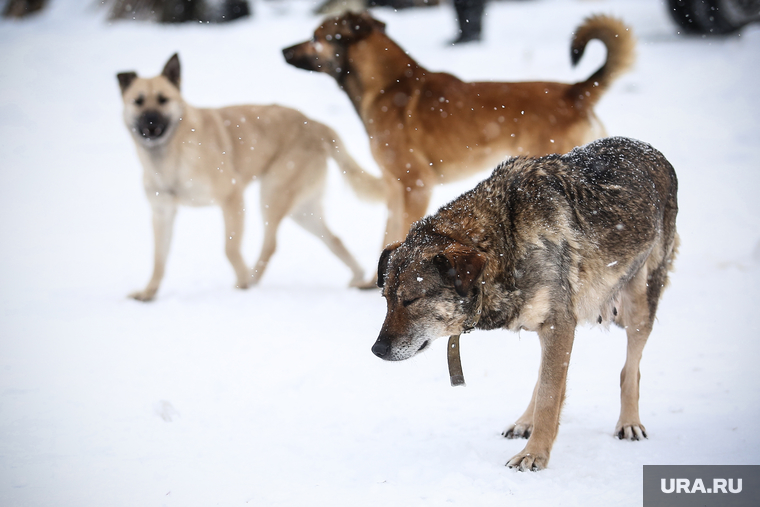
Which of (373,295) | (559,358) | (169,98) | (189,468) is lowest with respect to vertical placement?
(373,295)

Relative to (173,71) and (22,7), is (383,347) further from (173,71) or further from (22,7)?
(22,7)

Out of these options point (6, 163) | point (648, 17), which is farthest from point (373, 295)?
point (648, 17)

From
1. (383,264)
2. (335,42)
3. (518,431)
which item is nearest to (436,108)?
(335,42)

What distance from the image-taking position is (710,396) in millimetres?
3898

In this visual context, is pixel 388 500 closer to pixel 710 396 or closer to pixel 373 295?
pixel 710 396

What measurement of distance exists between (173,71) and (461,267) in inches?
192

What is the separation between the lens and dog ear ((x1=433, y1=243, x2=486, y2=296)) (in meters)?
2.74

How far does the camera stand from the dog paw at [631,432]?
337cm

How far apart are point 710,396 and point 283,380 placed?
9.16ft

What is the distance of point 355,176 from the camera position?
6.78m

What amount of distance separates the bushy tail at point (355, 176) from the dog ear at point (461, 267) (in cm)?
398

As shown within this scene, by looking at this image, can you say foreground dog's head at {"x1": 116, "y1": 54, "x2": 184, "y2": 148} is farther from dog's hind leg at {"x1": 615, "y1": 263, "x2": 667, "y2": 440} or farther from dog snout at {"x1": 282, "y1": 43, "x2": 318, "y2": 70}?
dog's hind leg at {"x1": 615, "y1": 263, "x2": 667, "y2": 440}

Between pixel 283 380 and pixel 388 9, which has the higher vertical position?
pixel 388 9

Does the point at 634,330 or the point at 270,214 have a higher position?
the point at 634,330
